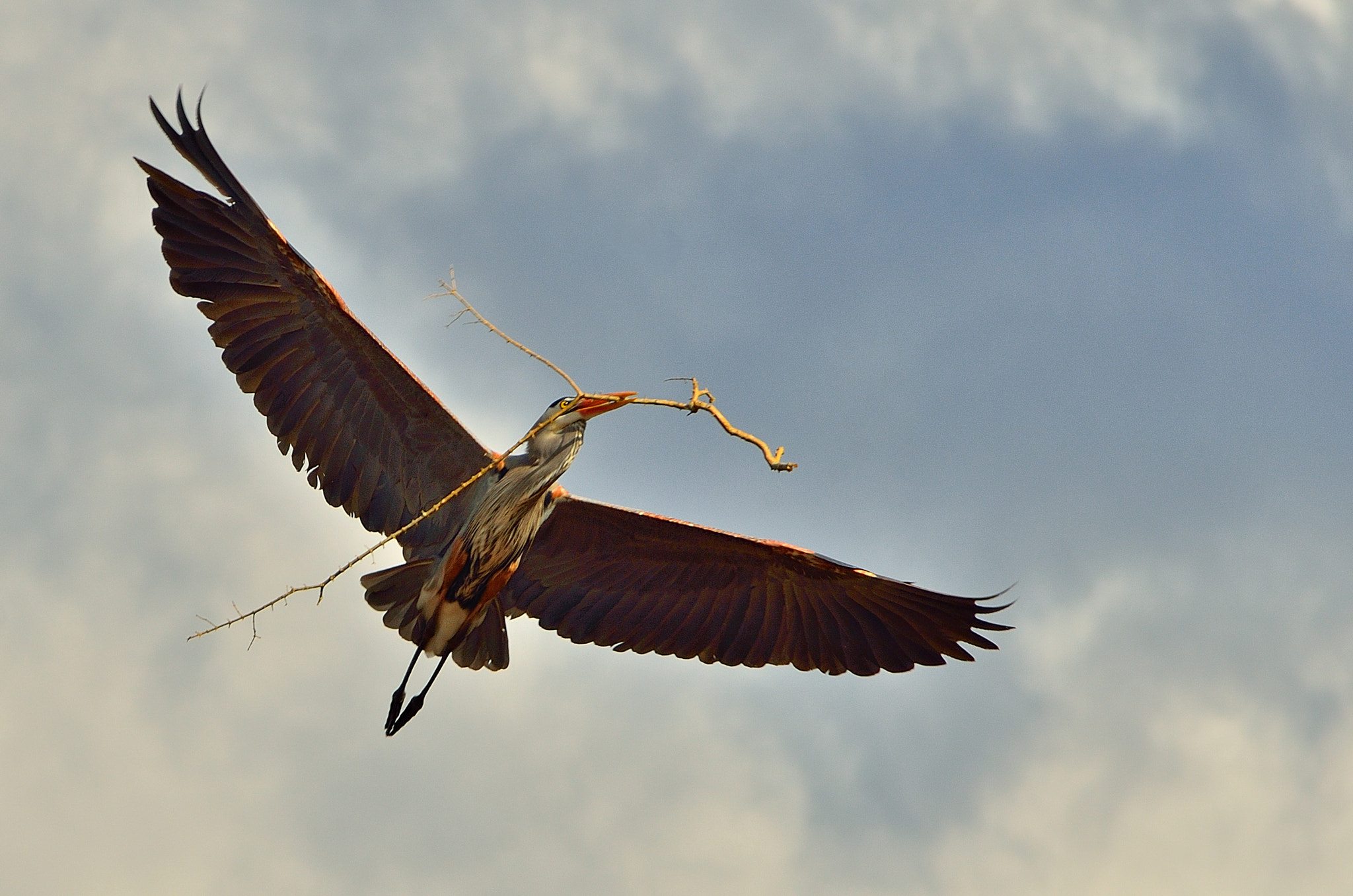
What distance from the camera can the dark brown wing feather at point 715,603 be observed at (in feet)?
39.7

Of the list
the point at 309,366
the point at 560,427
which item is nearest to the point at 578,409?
the point at 560,427

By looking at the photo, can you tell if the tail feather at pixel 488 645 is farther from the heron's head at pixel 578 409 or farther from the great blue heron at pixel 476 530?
the heron's head at pixel 578 409

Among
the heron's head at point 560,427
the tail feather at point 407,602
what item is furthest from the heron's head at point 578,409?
the tail feather at point 407,602

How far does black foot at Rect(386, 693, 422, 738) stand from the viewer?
1092cm

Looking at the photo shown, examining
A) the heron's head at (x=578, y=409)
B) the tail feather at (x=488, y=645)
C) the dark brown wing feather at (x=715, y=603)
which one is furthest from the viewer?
the dark brown wing feather at (x=715, y=603)

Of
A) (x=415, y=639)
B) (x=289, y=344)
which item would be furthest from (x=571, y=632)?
(x=289, y=344)

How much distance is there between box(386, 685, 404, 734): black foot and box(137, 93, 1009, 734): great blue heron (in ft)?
0.03

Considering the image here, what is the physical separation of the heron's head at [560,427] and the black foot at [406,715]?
6.32ft

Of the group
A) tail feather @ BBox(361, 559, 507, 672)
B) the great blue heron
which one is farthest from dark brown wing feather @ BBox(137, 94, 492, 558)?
tail feather @ BBox(361, 559, 507, 672)

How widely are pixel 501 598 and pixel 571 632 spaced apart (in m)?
0.67

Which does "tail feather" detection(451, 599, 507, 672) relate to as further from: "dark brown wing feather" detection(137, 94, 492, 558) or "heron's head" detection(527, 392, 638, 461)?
"heron's head" detection(527, 392, 638, 461)

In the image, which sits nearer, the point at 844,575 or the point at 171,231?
the point at 171,231

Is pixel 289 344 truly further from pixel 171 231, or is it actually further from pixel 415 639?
pixel 415 639

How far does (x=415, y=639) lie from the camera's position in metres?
11.2
